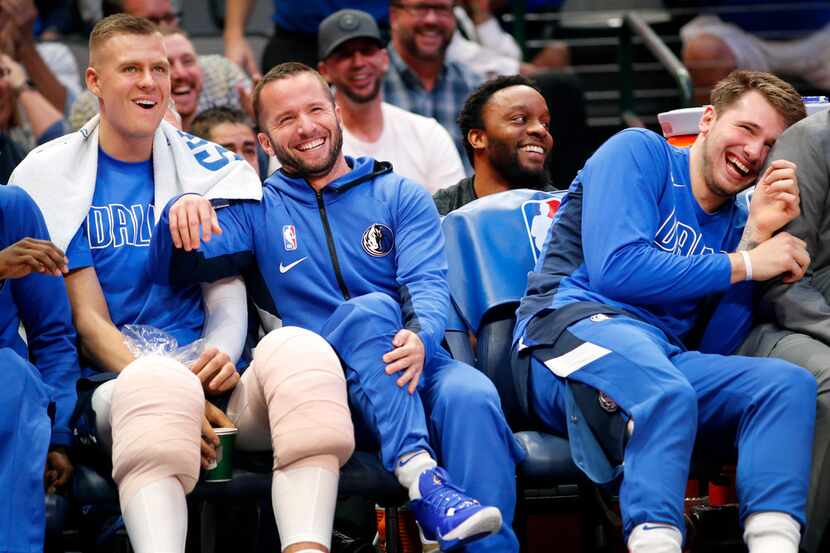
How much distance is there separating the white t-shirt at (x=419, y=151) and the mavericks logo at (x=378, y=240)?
169 centimetres

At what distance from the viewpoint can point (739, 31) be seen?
24.1 feet

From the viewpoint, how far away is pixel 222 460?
3.37 meters

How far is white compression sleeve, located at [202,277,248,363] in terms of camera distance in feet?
12.3

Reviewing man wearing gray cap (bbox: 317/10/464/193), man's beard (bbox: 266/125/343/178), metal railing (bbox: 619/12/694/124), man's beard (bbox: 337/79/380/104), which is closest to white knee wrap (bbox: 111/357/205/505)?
man's beard (bbox: 266/125/343/178)

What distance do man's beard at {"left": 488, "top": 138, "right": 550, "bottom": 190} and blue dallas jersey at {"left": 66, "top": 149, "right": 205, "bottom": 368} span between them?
1371mm

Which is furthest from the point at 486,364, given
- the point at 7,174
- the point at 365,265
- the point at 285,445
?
the point at 7,174

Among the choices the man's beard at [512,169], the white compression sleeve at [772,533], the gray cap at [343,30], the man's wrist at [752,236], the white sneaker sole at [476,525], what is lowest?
the white compression sleeve at [772,533]

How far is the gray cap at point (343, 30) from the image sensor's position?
5770 mm

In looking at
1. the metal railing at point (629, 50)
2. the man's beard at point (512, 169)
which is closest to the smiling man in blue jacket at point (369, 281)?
the man's beard at point (512, 169)

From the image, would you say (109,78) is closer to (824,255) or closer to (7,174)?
(7,174)

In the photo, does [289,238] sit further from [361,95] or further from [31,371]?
[361,95]

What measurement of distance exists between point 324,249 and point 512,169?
3.78ft

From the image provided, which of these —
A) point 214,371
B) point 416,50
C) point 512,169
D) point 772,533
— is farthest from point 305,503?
point 416,50

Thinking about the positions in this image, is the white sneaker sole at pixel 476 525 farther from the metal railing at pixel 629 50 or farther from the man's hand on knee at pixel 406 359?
the metal railing at pixel 629 50
